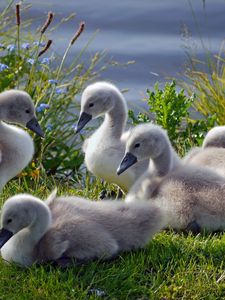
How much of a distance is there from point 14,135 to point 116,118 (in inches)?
31.3

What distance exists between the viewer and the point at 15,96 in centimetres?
763

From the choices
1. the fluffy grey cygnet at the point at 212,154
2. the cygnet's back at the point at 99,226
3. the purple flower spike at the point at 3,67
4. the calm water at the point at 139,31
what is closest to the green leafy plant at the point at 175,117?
the fluffy grey cygnet at the point at 212,154

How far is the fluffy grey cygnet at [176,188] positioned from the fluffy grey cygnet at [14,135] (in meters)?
0.76

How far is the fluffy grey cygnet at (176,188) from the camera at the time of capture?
6848mm

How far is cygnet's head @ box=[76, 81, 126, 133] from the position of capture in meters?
7.89

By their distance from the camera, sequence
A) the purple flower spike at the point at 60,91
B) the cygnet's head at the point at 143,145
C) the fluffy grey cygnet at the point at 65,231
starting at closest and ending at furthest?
the fluffy grey cygnet at the point at 65,231 → the cygnet's head at the point at 143,145 → the purple flower spike at the point at 60,91

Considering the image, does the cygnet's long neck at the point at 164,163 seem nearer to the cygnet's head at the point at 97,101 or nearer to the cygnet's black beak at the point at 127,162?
the cygnet's black beak at the point at 127,162

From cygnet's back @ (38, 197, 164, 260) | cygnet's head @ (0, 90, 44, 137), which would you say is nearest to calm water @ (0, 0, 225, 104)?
cygnet's head @ (0, 90, 44, 137)

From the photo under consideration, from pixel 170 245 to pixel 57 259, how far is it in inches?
29.6

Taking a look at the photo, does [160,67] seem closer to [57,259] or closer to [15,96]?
[15,96]

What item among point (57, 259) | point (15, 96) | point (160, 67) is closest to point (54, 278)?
point (57, 259)

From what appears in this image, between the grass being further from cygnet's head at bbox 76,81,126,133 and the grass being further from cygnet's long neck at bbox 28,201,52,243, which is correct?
cygnet's head at bbox 76,81,126,133

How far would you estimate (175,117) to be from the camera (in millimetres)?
8664

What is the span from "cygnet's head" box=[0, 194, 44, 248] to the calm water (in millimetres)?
4948
